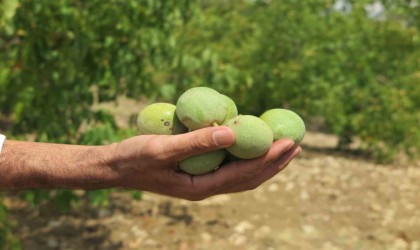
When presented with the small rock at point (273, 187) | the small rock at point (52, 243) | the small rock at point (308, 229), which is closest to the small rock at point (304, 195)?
the small rock at point (273, 187)

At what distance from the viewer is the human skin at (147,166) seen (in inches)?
62.0

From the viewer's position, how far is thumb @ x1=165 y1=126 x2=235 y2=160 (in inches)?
60.1

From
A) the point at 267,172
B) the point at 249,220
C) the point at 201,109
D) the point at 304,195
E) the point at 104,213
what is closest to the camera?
the point at 201,109

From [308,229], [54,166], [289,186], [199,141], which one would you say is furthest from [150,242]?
[199,141]

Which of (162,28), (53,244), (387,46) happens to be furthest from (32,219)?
(387,46)

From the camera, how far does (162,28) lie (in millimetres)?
3988

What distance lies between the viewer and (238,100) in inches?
362

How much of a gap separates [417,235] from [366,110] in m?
3.50

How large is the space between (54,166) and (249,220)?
3.45 meters

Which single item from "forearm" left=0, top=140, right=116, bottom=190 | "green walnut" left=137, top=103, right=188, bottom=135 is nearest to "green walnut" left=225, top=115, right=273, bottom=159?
"green walnut" left=137, top=103, right=188, bottom=135

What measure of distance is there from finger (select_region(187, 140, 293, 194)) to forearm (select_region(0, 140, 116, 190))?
0.97 ft

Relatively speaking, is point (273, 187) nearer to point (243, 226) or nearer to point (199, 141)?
point (243, 226)

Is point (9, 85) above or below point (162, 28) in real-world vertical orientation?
below

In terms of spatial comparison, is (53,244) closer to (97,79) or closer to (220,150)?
(97,79)
